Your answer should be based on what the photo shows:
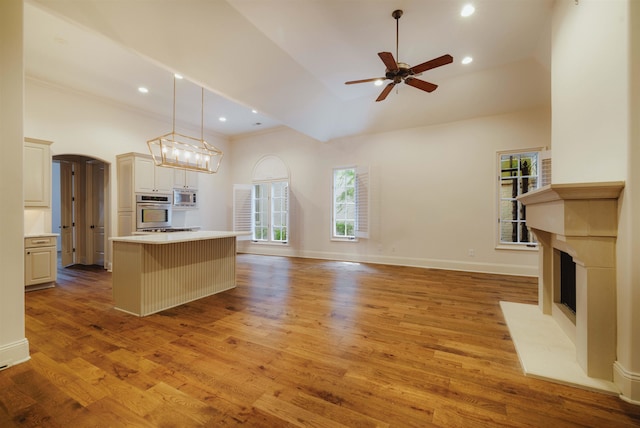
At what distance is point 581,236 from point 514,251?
148 inches

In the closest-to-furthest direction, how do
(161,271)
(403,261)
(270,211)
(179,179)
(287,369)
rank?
(287,369) → (161,271) → (403,261) → (179,179) → (270,211)

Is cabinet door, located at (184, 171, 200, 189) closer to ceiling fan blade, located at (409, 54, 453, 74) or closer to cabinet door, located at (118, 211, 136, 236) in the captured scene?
cabinet door, located at (118, 211, 136, 236)

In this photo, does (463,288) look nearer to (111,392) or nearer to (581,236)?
(581,236)

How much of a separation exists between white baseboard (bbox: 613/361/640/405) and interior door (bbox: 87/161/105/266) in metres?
8.20

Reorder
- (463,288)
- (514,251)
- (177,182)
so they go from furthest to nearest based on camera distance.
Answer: (177,182) → (514,251) → (463,288)

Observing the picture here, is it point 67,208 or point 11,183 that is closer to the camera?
point 11,183

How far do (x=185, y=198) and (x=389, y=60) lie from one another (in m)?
5.75

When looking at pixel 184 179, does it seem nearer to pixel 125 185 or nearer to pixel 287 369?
pixel 125 185

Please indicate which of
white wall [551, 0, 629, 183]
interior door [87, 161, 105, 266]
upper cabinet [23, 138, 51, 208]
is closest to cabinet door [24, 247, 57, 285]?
upper cabinet [23, 138, 51, 208]

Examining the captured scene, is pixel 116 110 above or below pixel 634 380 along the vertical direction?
above

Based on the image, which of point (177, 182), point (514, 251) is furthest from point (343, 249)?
point (177, 182)

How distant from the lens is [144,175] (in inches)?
224

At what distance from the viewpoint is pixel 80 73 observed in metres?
4.57

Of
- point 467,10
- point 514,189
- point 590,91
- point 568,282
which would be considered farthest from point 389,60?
point 514,189
